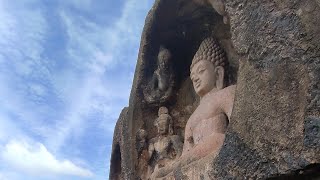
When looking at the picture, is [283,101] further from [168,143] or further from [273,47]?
[168,143]

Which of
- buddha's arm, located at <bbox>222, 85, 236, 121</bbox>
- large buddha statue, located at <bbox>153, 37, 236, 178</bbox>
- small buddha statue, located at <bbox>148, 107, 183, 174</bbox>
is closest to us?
large buddha statue, located at <bbox>153, 37, 236, 178</bbox>

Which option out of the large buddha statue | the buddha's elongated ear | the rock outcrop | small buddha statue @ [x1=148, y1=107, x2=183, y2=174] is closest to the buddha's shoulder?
the large buddha statue

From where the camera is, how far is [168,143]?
496 centimetres

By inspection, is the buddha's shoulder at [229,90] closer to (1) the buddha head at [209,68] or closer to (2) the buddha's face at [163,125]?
(1) the buddha head at [209,68]

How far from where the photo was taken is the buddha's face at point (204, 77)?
4520 mm

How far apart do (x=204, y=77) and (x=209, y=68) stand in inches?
4.2

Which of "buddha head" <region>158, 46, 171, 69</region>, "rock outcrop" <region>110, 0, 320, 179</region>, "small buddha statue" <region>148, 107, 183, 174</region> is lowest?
"rock outcrop" <region>110, 0, 320, 179</region>

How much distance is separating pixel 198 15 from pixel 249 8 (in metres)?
1.70

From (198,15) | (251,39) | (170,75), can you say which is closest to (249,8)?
(251,39)

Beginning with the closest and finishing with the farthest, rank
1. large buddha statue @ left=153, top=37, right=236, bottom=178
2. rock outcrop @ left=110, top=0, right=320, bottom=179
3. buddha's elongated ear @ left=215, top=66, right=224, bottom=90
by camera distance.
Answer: rock outcrop @ left=110, top=0, right=320, bottom=179 < large buddha statue @ left=153, top=37, right=236, bottom=178 < buddha's elongated ear @ left=215, top=66, right=224, bottom=90

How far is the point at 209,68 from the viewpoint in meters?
4.58

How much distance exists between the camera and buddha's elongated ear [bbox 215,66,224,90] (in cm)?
451

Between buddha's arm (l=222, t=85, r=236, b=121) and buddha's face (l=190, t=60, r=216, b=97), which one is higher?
buddha's face (l=190, t=60, r=216, b=97)

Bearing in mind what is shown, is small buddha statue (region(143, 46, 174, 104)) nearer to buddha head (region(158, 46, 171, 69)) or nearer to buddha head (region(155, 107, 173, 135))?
buddha head (region(158, 46, 171, 69))
